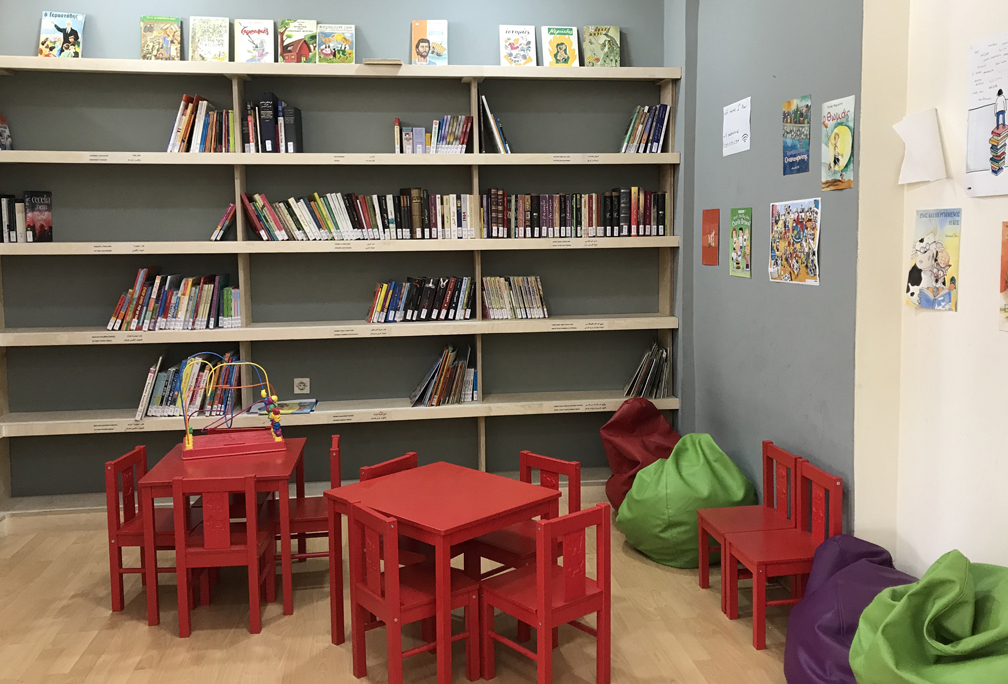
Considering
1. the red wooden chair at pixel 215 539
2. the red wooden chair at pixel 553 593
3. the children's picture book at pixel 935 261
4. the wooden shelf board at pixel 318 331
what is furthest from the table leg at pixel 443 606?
the wooden shelf board at pixel 318 331

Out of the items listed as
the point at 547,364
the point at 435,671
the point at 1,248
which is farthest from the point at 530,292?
the point at 1,248

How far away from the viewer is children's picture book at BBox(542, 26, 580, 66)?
458 cm

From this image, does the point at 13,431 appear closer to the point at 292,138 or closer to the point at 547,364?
the point at 292,138

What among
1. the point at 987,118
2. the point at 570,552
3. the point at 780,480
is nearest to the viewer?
the point at 987,118

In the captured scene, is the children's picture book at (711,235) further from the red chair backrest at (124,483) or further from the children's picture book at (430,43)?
the red chair backrest at (124,483)

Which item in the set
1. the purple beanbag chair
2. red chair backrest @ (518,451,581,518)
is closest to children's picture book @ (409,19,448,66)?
red chair backrest @ (518,451,581,518)

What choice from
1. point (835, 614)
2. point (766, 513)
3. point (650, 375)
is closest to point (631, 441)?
point (650, 375)

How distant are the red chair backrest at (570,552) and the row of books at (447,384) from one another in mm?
1886

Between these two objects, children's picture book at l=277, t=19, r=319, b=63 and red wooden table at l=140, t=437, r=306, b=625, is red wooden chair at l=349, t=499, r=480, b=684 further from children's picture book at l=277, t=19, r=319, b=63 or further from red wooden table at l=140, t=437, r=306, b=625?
children's picture book at l=277, t=19, r=319, b=63

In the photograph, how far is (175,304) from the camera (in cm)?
438

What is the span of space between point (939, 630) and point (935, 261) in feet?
3.70

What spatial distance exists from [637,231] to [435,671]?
2579 mm

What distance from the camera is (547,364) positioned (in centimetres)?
492

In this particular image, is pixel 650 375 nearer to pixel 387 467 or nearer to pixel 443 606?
pixel 387 467
